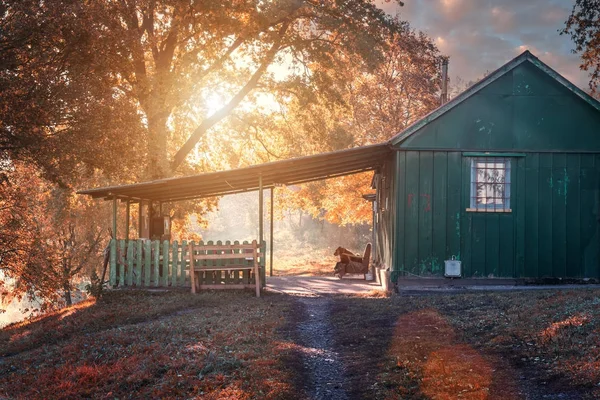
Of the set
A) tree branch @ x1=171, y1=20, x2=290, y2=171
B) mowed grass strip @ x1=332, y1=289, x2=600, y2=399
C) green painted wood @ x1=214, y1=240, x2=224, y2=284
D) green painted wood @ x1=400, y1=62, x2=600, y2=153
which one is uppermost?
tree branch @ x1=171, y1=20, x2=290, y2=171

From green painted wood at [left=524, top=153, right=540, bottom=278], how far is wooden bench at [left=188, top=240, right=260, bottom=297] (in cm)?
759

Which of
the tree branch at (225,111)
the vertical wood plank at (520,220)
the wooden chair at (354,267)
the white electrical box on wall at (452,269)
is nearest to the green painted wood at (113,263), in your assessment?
the tree branch at (225,111)

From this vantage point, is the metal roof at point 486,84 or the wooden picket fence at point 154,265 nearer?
the metal roof at point 486,84

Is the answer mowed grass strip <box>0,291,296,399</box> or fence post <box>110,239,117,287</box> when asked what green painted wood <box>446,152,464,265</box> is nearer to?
mowed grass strip <box>0,291,296,399</box>

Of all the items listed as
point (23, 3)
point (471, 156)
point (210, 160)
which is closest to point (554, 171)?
point (471, 156)

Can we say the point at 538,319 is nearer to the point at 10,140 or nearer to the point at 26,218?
the point at 10,140

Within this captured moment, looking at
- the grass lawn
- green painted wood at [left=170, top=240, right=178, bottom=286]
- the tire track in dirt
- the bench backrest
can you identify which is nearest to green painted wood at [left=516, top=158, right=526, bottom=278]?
the grass lawn

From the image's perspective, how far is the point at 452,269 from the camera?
667 inches

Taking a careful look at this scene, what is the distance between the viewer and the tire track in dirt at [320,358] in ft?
25.1

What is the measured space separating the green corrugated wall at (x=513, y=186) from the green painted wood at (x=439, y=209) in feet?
0.09

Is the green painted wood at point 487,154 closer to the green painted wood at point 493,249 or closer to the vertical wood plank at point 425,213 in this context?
the vertical wood plank at point 425,213

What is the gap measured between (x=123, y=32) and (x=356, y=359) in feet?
51.3

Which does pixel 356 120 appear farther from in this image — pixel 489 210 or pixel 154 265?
pixel 154 265

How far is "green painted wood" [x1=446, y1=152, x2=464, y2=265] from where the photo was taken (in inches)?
674
